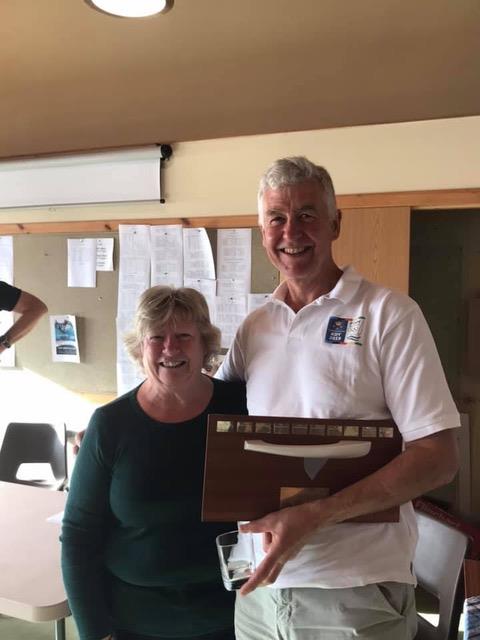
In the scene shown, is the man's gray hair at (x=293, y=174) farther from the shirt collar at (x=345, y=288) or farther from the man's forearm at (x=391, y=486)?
the man's forearm at (x=391, y=486)

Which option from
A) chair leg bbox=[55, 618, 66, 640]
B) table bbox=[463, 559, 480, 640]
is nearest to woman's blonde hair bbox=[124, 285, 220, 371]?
table bbox=[463, 559, 480, 640]

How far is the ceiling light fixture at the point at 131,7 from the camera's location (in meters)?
1.76

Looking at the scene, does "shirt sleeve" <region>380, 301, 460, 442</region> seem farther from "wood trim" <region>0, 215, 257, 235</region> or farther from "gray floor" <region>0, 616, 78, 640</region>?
"gray floor" <region>0, 616, 78, 640</region>

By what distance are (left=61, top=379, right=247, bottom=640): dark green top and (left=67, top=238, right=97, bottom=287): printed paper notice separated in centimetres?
190

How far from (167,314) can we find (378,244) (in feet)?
4.76

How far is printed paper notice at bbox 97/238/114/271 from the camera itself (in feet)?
9.87

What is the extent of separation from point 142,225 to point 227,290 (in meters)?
0.59

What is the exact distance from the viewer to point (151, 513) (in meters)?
1.26

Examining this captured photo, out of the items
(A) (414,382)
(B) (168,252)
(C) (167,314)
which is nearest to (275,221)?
(C) (167,314)

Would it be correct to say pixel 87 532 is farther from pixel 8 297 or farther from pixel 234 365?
pixel 8 297

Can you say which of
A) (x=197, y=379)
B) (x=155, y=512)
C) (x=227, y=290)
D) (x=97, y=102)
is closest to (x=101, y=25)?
(x=97, y=102)

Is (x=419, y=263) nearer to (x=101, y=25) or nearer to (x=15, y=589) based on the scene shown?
(x=101, y=25)

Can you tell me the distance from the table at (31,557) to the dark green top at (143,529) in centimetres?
14

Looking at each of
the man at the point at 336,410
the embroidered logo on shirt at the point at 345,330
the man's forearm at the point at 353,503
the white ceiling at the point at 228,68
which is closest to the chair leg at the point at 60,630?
the man at the point at 336,410
